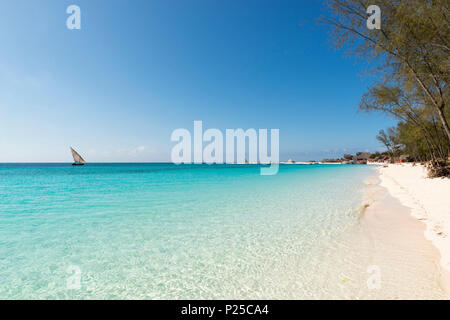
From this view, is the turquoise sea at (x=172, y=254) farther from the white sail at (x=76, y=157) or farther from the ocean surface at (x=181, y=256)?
the white sail at (x=76, y=157)

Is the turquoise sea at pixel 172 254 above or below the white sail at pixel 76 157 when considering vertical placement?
below

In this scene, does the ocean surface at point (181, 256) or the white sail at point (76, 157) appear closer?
the ocean surface at point (181, 256)

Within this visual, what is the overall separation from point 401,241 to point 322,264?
7.53ft

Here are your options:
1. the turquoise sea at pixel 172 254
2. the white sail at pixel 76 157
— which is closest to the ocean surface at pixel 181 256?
the turquoise sea at pixel 172 254

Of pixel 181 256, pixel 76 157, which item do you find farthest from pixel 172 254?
pixel 76 157

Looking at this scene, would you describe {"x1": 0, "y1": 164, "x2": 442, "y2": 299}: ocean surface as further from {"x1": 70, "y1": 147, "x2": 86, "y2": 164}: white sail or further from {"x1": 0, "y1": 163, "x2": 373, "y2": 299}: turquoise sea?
{"x1": 70, "y1": 147, "x2": 86, "y2": 164}: white sail

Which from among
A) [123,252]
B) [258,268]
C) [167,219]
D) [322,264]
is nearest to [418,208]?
[322,264]

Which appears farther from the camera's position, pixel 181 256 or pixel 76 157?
pixel 76 157

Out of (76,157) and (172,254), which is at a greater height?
(76,157)

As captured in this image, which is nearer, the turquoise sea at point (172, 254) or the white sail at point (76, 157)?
the turquoise sea at point (172, 254)

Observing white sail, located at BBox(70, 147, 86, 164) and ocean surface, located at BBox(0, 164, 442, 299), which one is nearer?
ocean surface, located at BBox(0, 164, 442, 299)

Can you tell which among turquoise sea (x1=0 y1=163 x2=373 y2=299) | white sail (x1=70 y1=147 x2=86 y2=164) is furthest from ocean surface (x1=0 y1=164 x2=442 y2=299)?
white sail (x1=70 y1=147 x2=86 y2=164)

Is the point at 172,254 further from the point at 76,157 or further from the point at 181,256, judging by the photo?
the point at 76,157
